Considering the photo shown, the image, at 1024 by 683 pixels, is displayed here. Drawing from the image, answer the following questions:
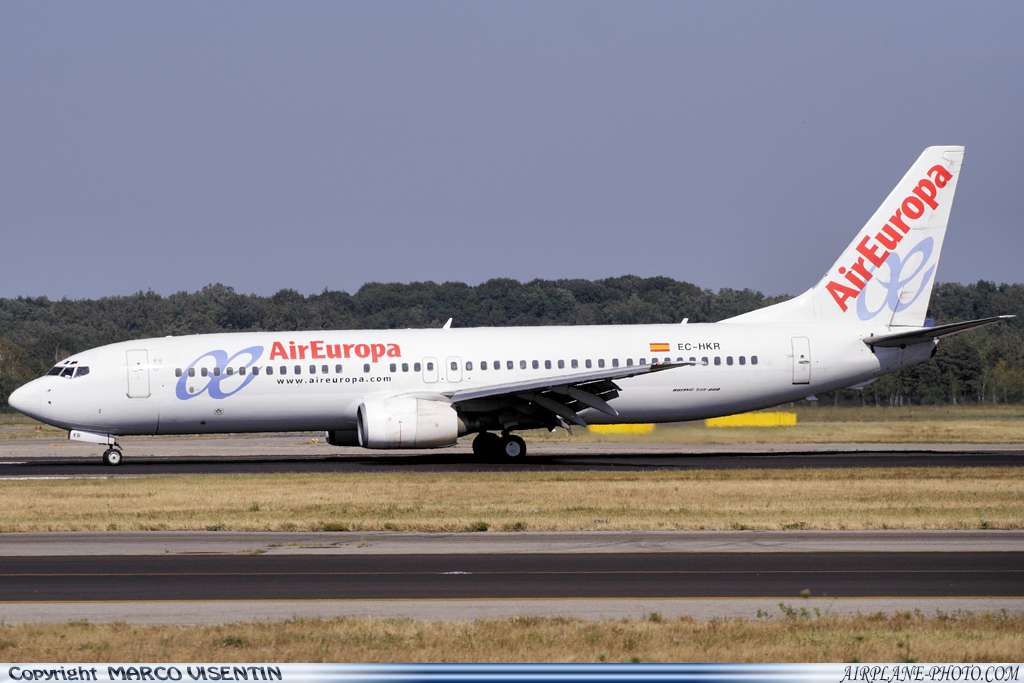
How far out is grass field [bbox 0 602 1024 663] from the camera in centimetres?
946

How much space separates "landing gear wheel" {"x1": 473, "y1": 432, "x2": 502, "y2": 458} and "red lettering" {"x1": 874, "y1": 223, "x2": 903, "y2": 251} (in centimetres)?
1353

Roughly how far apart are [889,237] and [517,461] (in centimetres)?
1367

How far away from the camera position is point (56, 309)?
138750mm

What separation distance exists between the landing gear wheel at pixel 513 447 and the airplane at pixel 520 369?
65mm

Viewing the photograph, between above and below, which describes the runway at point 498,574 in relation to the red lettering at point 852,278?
below

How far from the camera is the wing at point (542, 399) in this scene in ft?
99.4

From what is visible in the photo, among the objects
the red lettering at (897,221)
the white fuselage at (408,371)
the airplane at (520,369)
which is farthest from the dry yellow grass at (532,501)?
the red lettering at (897,221)

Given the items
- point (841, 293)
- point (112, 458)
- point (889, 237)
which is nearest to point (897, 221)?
point (889, 237)

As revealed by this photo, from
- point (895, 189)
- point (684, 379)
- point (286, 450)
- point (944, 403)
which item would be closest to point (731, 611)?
point (684, 379)

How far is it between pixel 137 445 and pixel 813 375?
89.6ft

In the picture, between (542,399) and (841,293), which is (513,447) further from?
(841,293)

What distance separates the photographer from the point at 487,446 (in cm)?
3269

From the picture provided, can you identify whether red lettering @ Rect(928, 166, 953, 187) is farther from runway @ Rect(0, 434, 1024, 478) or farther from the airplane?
runway @ Rect(0, 434, 1024, 478)

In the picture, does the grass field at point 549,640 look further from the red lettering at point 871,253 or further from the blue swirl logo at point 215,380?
the red lettering at point 871,253
